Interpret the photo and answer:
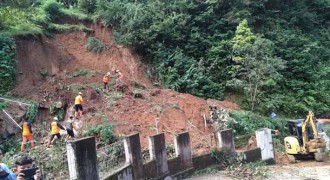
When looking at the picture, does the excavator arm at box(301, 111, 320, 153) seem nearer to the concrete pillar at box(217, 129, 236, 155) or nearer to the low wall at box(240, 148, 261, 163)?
Answer: the low wall at box(240, 148, 261, 163)

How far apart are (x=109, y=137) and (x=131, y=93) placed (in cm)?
509

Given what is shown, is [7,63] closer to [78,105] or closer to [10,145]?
[78,105]

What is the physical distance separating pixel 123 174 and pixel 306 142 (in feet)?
27.6

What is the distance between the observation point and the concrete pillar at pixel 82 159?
866 cm

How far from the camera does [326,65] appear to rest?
26875mm

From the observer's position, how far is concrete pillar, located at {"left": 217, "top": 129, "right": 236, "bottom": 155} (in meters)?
14.4

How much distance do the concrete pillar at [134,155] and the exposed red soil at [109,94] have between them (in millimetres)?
4275

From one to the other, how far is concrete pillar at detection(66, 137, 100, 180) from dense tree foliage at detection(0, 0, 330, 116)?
14.0 m

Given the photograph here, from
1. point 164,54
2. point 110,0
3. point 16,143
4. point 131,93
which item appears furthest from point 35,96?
point 110,0

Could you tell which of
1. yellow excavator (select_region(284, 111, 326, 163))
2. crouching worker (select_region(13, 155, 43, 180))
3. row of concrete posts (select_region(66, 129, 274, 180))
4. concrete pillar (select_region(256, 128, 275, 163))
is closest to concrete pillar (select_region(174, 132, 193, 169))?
row of concrete posts (select_region(66, 129, 274, 180))

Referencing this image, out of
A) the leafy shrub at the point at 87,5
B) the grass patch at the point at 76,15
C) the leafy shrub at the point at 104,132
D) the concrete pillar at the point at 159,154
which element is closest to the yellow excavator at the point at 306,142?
the concrete pillar at the point at 159,154

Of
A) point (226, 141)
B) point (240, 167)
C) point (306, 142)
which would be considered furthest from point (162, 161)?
point (306, 142)

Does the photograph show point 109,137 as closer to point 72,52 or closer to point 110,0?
point 72,52

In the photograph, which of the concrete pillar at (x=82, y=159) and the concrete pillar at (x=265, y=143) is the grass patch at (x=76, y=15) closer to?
the concrete pillar at (x=265, y=143)
